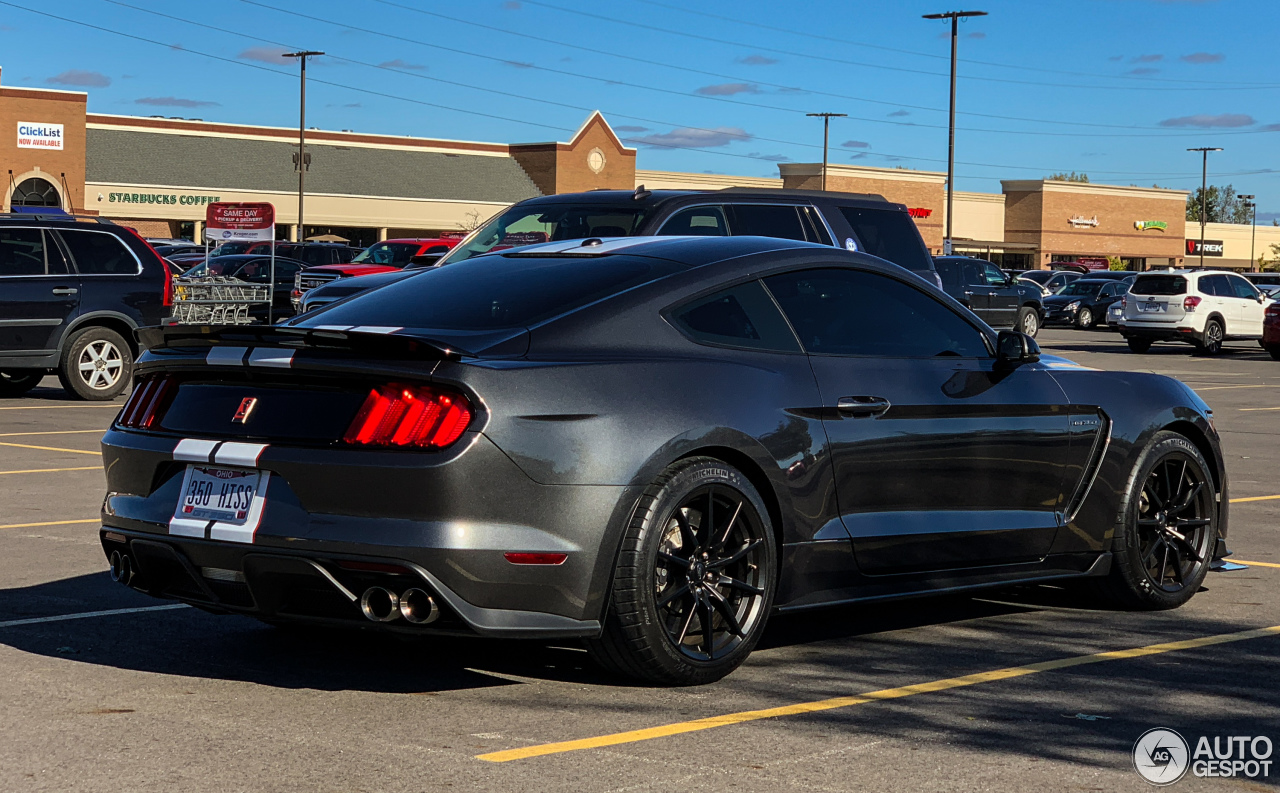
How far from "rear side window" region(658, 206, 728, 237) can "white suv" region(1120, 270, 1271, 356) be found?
80.2 ft

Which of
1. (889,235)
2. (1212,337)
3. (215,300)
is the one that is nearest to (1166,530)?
(889,235)

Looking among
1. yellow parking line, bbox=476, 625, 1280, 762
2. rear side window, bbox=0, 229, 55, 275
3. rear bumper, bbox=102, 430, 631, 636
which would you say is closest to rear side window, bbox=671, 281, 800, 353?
rear bumper, bbox=102, 430, 631, 636

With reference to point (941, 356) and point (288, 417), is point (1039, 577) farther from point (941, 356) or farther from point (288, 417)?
point (288, 417)

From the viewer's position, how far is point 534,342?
5.36 meters

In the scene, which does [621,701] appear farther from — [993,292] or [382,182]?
[382,182]

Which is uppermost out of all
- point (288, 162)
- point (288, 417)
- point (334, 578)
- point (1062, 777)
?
point (288, 162)

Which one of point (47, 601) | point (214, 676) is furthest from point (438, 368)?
point (47, 601)

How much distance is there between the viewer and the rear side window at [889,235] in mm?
13312

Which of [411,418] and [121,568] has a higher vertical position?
[411,418]

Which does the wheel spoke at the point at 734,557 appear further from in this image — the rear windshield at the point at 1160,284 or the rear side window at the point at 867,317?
the rear windshield at the point at 1160,284

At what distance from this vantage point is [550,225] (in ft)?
43.0

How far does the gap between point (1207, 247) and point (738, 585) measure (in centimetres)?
12291

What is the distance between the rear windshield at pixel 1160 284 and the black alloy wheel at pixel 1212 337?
0.94 meters

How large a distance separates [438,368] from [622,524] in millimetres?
790
